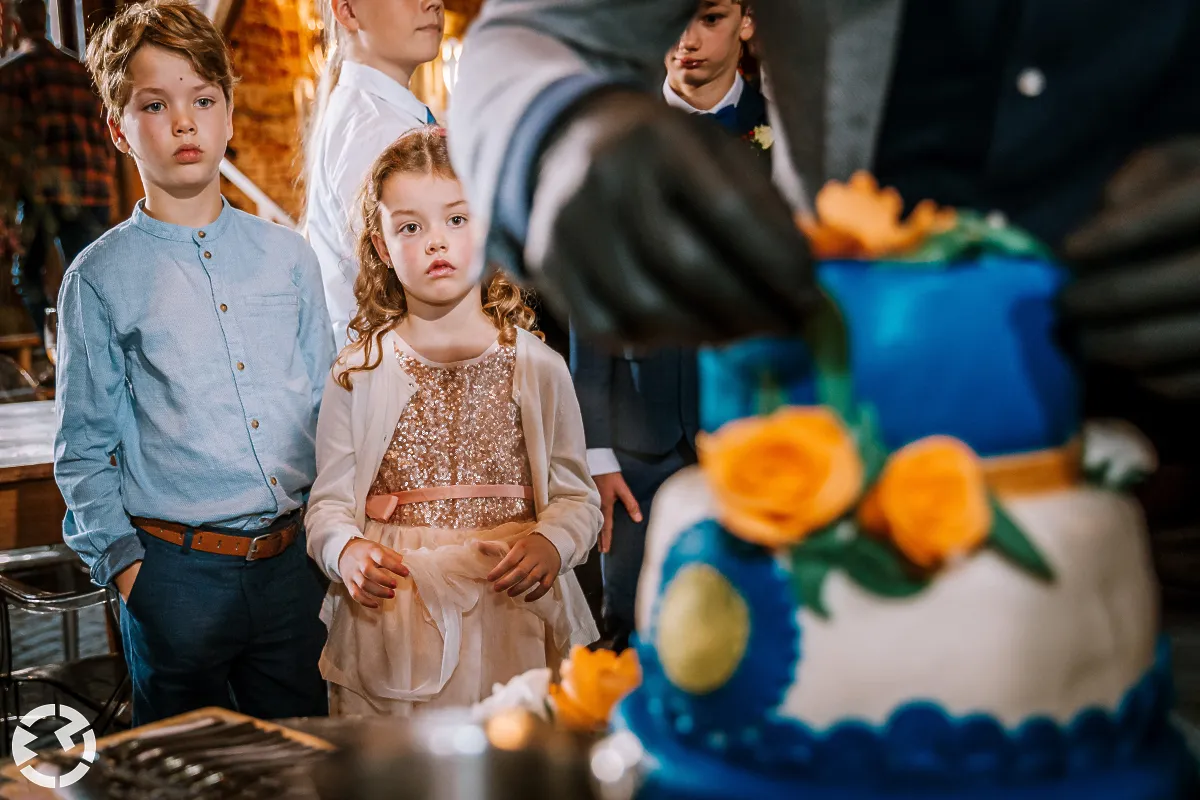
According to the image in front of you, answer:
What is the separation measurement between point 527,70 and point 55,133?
18.1 ft

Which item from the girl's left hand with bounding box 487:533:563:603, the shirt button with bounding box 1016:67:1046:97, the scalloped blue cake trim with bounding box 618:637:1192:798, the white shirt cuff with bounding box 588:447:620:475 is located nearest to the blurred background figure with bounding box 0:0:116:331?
the white shirt cuff with bounding box 588:447:620:475

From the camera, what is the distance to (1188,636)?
139 centimetres

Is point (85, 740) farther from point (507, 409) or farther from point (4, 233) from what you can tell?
point (4, 233)

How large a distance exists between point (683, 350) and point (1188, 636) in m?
1.19

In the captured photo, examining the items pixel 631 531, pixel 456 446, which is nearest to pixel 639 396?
pixel 631 531

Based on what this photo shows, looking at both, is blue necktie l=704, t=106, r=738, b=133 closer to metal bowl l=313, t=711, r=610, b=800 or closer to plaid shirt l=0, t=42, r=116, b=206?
metal bowl l=313, t=711, r=610, b=800

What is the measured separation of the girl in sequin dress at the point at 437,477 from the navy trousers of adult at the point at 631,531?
0.36 metres

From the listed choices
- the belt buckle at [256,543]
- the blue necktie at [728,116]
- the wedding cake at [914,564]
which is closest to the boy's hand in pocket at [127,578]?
the belt buckle at [256,543]

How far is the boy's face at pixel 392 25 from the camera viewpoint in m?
2.50

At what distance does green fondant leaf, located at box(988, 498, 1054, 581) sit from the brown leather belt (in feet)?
5.83

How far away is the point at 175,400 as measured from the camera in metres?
2.17

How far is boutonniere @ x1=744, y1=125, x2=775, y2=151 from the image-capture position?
2240 millimetres

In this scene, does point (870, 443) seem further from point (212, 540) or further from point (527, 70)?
point (212, 540)

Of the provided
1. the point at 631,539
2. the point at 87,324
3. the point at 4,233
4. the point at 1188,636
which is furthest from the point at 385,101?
the point at 4,233
